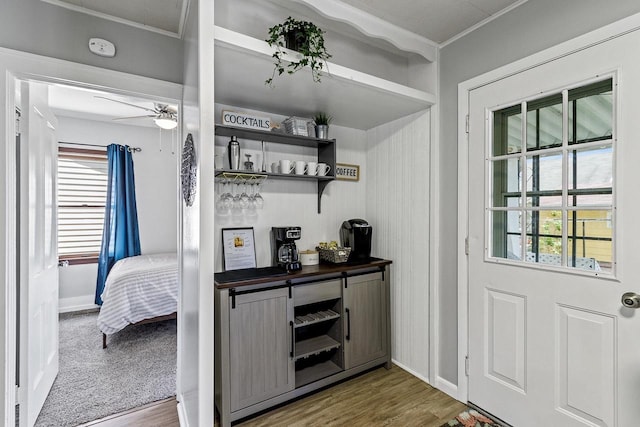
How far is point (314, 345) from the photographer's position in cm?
231

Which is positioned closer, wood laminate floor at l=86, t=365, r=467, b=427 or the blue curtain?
wood laminate floor at l=86, t=365, r=467, b=427

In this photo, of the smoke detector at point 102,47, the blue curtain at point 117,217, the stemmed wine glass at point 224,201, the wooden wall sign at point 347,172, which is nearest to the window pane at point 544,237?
the wooden wall sign at point 347,172

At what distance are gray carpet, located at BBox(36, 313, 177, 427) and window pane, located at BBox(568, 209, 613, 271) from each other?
9.42ft

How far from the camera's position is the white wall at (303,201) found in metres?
2.37


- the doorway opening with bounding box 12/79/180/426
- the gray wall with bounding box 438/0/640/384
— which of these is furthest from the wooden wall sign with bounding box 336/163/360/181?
the doorway opening with bounding box 12/79/180/426

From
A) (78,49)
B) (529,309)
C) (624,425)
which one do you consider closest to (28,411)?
(78,49)

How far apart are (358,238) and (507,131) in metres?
1.33

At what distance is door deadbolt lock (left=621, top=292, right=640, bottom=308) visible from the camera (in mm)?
1381

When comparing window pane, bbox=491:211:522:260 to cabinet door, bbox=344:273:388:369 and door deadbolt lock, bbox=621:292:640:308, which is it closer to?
door deadbolt lock, bbox=621:292:640:308

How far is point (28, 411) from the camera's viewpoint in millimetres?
1824

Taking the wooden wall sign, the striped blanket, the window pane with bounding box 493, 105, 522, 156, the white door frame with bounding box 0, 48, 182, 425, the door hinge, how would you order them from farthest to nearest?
the striped blanket → the wooden wall sign → the window pane with bounding box 493, 105, 522, 156 → the door hinge → the white door frame with bounding box 0, 48, 182, 425

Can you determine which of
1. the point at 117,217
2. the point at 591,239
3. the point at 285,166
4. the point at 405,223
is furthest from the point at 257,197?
the point at 117,217

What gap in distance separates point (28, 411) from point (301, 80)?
2587mm

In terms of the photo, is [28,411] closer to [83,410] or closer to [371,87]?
[83,410]
